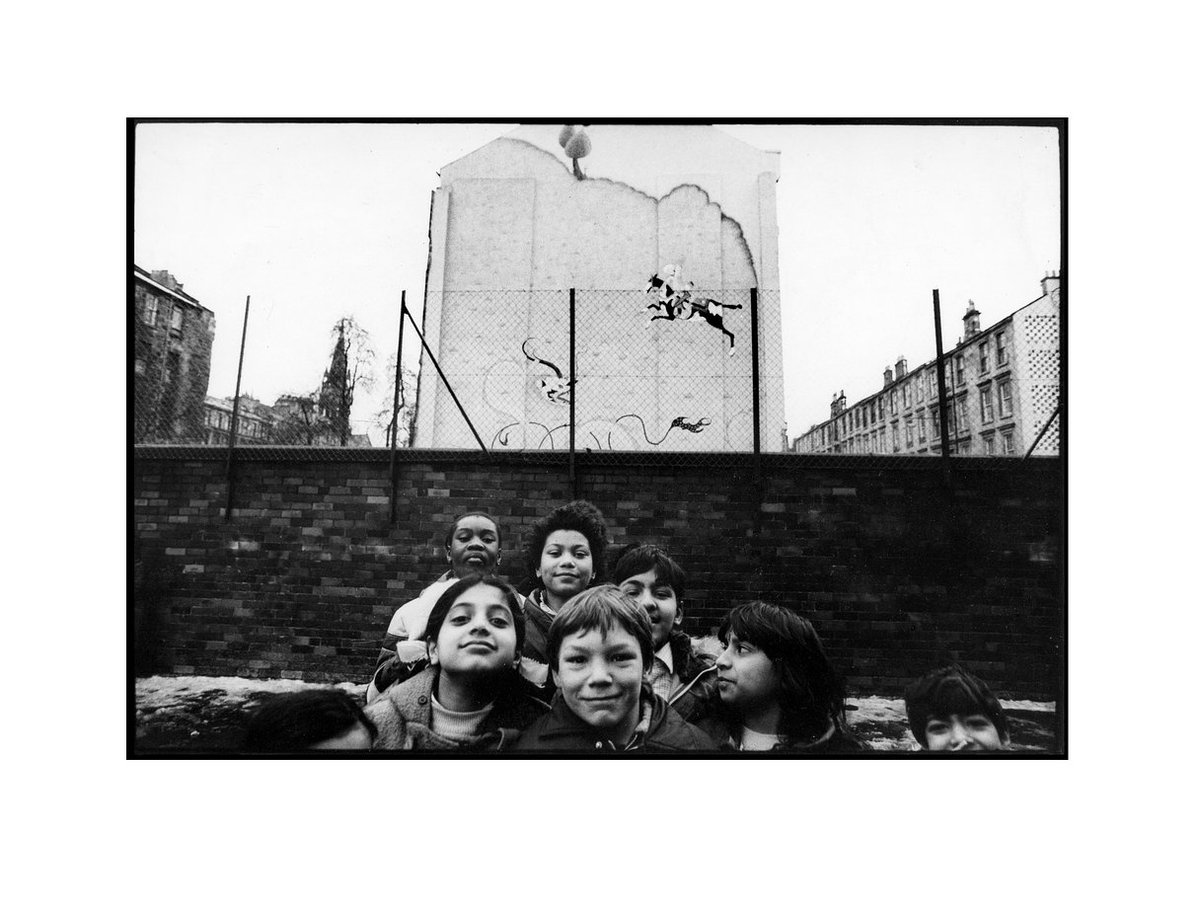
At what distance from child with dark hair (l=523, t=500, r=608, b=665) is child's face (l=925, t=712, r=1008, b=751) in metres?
2.56

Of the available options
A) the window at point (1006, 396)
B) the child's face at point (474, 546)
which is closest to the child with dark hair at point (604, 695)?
the child's face at point (474, 546)

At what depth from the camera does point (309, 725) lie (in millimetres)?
5148

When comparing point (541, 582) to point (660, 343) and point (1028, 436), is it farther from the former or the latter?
point (1028, 436)

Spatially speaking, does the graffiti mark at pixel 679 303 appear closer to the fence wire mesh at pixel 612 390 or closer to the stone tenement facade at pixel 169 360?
the fence wire mesh at pixel 612 390

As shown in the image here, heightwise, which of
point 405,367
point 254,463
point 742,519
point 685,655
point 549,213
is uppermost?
point 549,213

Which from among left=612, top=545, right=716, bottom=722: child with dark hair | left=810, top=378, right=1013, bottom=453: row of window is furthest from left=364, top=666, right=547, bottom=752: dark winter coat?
left=810, top=378, right=1013, bottom=453: row of window

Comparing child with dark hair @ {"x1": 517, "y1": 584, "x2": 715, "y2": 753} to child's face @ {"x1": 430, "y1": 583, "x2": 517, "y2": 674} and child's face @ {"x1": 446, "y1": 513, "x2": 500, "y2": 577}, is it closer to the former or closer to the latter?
child's face @ {"x1": 430, "y1": 583, "x2": 517, "y2": 674}

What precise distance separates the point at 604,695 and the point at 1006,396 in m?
3.60

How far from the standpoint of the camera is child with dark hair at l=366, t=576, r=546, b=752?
5016 millimetres

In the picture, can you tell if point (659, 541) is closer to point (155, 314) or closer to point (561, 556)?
point (561, 556)

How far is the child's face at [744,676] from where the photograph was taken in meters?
5.12

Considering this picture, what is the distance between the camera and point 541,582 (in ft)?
17.2

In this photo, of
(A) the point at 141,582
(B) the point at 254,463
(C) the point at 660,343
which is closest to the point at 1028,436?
(C) the point at 660,343
